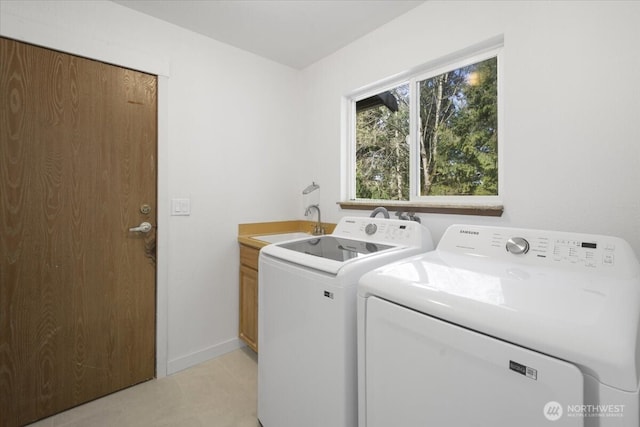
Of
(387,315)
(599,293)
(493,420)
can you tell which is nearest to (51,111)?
(387,315)

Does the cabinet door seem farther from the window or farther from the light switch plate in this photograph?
the window

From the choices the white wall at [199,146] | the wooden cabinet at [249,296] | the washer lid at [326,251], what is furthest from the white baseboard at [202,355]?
the washer lid at [326,251]

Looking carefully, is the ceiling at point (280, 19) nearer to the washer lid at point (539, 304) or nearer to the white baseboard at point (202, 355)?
the washer lid at point (539, 304)

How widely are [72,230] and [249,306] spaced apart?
1174 mm

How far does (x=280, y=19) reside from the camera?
1.89m

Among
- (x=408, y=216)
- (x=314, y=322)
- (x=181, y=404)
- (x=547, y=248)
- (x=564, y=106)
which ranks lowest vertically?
(x=181, y=404)

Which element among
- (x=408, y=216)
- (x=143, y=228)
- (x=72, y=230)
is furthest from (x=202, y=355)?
(x=408, y=216)

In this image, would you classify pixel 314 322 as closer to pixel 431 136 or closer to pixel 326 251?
pixel 326 251

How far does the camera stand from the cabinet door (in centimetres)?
204

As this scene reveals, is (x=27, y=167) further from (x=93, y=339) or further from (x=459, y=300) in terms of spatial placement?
(x=459, y=300)

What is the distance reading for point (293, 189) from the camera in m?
2.63

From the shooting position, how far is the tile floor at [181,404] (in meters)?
1.53

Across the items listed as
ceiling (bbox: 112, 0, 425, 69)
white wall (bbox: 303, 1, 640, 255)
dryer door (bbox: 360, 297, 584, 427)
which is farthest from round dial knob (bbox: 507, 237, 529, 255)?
ceiling (bbox: 112, 0, 425, 69)

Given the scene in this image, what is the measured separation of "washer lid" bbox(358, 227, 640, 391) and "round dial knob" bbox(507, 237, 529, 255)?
52mm
